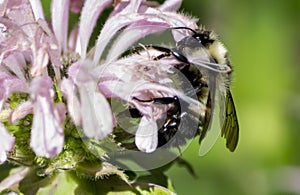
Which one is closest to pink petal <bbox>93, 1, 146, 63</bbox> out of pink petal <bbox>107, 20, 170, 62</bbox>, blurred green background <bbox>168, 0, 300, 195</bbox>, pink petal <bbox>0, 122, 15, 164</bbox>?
pink petal <bbox>107, 20, 170, 62</bbox>

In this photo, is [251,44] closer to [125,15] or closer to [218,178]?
[218,178]

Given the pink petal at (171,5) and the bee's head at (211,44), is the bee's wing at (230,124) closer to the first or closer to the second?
the bee's head at (211,44)

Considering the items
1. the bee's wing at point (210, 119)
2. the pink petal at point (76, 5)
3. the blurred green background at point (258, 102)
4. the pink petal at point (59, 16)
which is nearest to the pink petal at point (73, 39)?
the pink petal at point (76, 5)

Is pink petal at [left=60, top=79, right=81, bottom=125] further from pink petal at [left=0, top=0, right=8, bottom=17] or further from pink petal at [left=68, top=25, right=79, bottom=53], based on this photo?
pink petal at [left=68, top=25, right=79, bottom=53]

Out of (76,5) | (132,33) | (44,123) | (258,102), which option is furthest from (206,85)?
(258,102)

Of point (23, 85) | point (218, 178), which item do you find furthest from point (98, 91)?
point (218, 178)

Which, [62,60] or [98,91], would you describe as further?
[62,60]

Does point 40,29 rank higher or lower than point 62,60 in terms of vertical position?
higher
